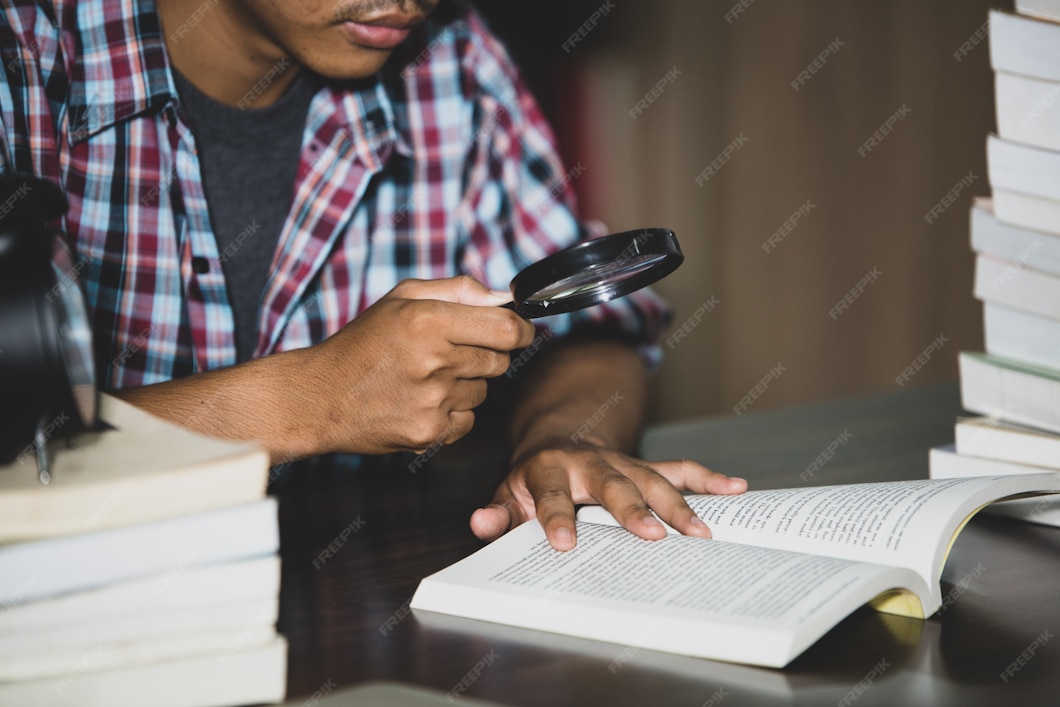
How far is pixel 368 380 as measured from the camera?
1193 millimetres

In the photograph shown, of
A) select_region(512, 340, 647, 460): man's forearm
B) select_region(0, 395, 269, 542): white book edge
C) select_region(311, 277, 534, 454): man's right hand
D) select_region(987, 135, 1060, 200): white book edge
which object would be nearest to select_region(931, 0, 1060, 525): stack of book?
select_region(987, 135, 1060, 200): white book edge

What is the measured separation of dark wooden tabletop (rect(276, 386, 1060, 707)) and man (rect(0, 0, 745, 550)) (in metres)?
0.10

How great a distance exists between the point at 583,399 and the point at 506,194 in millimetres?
564

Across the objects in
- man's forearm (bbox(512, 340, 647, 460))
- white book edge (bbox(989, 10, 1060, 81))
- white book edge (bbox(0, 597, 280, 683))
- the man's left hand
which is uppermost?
white book edge (bbox(989, 10, 1060, 81))

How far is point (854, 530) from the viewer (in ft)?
3.16

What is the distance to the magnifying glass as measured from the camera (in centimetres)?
101

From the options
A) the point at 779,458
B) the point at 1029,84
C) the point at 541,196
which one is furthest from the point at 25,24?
the point at 1029,84

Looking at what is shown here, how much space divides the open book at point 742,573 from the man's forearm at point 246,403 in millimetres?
317

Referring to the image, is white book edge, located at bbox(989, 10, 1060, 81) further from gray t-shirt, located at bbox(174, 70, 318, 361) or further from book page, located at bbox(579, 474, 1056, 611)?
gray t-shirt, located at bbox(174, 70, 318, 361)

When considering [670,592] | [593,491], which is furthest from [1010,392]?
[670,592]

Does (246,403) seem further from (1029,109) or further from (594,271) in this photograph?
(1029,109)

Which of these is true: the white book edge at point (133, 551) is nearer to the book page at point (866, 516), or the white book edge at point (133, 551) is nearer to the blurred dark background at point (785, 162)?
the book page at point (866, 516)

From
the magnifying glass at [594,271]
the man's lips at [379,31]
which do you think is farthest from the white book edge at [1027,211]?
the man's lips at [379,31]

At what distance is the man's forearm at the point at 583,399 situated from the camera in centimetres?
144
